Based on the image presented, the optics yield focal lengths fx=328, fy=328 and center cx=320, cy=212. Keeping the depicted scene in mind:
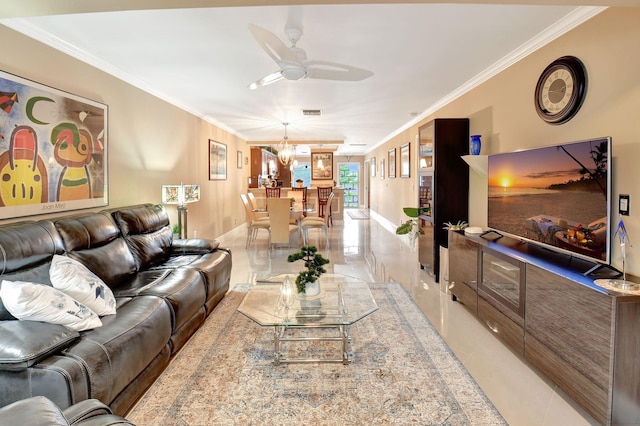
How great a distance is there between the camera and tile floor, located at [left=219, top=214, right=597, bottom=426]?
1.88m

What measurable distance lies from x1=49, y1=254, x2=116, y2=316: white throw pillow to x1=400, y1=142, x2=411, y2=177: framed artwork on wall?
5.82 meters

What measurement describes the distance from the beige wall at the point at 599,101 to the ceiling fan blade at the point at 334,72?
4.52 feet

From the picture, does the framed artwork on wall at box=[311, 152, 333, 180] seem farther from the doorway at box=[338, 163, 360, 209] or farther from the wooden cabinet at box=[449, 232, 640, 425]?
the wooden cabinet at box=[449, 232, 640, 425]

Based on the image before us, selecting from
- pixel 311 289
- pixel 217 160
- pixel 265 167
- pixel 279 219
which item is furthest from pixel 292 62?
pixel 265 167

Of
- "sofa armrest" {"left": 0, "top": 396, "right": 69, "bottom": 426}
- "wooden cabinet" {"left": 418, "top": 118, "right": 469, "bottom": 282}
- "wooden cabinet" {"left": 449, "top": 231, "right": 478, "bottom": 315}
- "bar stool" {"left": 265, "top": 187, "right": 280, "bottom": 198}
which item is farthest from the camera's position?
"bar stool" {"left": 265, "top": 187, "right": 280, "bottom": 198}

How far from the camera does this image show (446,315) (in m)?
3.13

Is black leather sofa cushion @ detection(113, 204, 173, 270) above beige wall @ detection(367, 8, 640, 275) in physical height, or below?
below

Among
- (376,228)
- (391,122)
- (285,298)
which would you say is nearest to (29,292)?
(285,298)

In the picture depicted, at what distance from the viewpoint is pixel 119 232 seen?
2.98m

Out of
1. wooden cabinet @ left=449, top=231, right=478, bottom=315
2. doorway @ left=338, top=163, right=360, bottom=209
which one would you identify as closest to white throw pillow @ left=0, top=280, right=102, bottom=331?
wooden cabinet @ left=449, top=231, right=478, bottom=315

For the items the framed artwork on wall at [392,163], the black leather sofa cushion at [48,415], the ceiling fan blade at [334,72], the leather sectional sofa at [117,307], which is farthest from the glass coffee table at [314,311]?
the framed artwork on wall at [392,163]

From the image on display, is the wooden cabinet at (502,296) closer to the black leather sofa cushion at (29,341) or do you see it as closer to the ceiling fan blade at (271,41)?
the ceiling fan blade at (271,41)

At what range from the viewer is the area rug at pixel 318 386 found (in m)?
1.80

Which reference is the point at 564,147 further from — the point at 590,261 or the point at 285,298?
the point at 285,298
